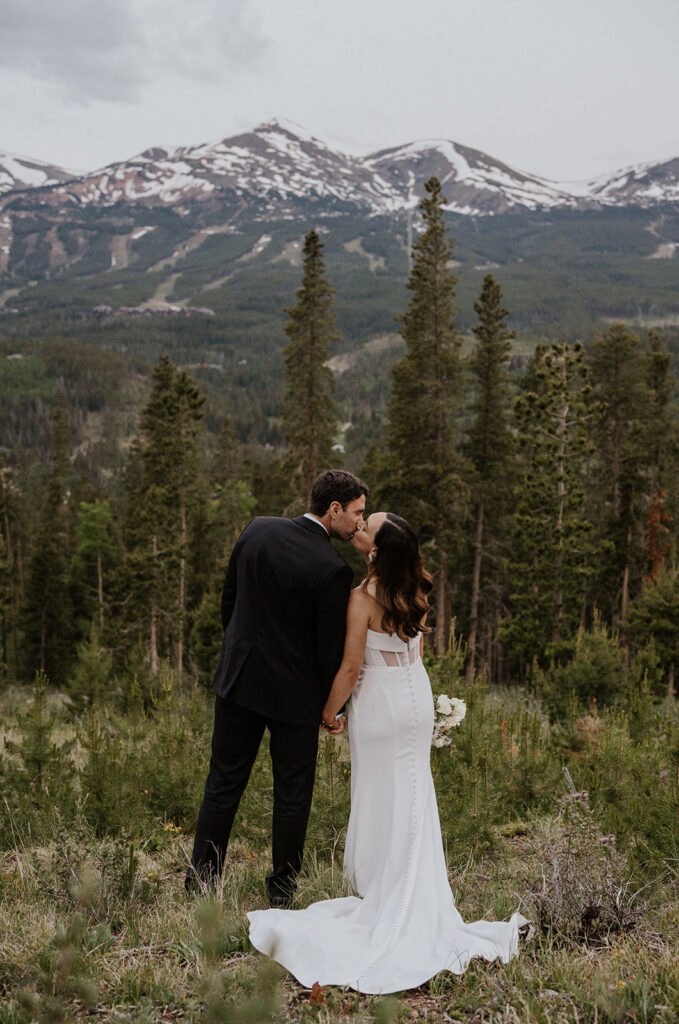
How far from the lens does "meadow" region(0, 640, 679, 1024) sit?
3334mm

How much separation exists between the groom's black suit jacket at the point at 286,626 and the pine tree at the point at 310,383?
22.7m

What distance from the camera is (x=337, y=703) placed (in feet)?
15.3

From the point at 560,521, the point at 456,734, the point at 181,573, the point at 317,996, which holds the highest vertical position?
the point at 560,521

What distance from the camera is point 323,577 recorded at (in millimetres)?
4531

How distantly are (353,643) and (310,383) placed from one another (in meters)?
23.5

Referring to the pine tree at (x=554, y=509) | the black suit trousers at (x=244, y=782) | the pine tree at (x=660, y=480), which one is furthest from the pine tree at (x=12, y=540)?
the black suit trousers at (x=244, y=782)

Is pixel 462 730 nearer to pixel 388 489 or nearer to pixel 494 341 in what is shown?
pixel 388 489

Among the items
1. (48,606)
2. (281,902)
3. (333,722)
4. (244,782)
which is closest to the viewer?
(281,902)

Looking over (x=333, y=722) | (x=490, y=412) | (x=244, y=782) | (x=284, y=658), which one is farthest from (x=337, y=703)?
(x=490, y=412)

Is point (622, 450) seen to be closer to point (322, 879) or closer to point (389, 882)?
point (322, 879)

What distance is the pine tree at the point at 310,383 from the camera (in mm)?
27219

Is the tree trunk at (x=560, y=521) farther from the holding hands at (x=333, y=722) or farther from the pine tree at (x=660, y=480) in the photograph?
the holding hands at (x=333, y=722)

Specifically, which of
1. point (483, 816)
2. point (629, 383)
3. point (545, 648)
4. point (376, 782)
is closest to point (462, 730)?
point (483, 816)

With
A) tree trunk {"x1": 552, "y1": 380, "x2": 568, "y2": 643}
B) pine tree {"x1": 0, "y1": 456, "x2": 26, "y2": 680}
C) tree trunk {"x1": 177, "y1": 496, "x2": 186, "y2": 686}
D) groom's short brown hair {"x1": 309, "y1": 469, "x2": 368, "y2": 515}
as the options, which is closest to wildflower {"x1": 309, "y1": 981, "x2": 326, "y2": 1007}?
groom's short brown hair {"x1": 309, "y1": 469, "x2": 368, "y2": 515}
